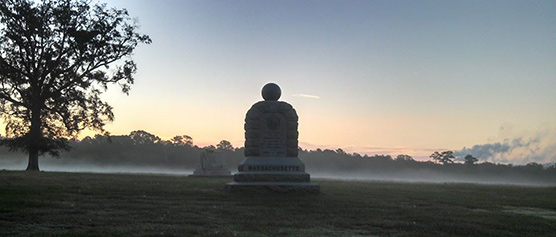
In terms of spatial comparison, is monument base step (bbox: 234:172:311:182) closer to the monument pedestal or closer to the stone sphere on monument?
the monument pedestal

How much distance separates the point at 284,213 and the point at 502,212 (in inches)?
241

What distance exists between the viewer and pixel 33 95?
31922 mm

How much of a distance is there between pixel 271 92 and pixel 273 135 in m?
1.73

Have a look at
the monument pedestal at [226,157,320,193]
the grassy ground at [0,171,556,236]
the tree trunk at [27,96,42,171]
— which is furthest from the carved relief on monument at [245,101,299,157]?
the tree trunk at [27,96,42,171]

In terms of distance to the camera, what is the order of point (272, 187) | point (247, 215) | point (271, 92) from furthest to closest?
point (271, 92)
point (272, 187)
point (247, 215)

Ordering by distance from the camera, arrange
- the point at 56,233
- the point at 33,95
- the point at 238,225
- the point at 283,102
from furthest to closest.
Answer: the point at 33,95, the point at 283,102, the point at 238,225, the point at 56,233

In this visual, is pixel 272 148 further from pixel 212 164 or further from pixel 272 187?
pixel 212 164

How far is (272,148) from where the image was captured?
19.5 m

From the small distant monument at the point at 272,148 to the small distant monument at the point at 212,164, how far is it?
17.7 meters

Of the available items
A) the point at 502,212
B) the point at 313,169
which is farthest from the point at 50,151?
the point at 313,169

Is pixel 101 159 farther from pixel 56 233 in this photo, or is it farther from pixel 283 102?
pixel 56 233

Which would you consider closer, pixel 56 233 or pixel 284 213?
pixel 56 233

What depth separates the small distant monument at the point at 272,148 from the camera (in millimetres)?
18609

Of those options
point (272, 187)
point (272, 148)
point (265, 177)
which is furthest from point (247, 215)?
point (272, 148)
